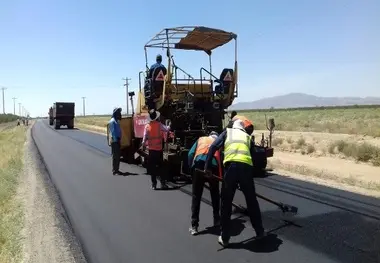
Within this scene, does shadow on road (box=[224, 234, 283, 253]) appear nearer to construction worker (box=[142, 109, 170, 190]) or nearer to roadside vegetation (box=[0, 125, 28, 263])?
roadside vegetation (box=[0, 125, 28, 263])

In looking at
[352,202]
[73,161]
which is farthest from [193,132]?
[73,161]

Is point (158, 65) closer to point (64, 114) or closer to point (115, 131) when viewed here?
point (115, 131)

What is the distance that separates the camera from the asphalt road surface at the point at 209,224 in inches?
222

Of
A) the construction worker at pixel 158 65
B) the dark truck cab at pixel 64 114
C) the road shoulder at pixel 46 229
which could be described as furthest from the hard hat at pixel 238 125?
the dark truck cab at pixel 64 114

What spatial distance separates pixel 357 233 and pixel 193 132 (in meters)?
6.61

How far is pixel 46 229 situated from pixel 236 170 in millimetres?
3531

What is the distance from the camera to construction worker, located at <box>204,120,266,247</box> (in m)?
5.90

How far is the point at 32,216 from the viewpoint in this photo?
8383 millimetres

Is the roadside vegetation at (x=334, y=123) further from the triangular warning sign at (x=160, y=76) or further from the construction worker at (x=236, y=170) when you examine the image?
the construction worker at (x=236, y=170)

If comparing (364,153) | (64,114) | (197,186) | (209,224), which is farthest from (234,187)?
(64,114)

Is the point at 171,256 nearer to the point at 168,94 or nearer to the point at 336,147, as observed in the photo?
the point at 168,94

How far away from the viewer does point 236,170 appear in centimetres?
590

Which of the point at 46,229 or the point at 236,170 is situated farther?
the point at 46,229

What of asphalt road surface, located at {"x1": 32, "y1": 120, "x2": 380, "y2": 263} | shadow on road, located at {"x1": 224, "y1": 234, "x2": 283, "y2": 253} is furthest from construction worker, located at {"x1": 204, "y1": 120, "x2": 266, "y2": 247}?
asphalt road surface, located at {"x1": 32, "y1": 120, "x2": 380, "y2": 263}
